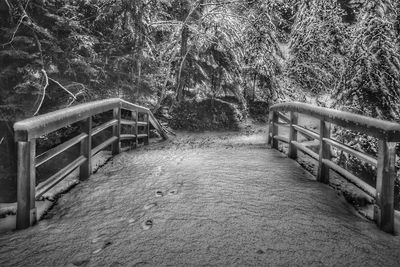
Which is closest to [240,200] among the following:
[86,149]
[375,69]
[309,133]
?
[309,133]

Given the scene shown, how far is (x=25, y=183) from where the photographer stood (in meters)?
3.00

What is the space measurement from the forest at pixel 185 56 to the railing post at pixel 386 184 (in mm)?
8451

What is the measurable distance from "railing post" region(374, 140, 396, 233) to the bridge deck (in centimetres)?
16

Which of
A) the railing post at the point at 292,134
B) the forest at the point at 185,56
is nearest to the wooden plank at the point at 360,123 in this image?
the railing post at the point at 292,134

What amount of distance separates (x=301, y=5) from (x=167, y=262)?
18.9 m

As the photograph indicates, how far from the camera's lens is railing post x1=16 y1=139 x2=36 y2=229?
2967mm

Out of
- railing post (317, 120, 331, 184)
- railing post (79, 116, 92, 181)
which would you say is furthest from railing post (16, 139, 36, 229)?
railing post (317, 120, 331, 184)

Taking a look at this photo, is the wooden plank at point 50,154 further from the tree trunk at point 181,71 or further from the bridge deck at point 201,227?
the tree trunk at point 181,71

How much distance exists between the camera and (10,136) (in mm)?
11680

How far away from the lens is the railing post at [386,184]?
3.08m

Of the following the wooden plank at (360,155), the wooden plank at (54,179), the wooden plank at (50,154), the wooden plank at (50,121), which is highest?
the wooden plank at (50,121)

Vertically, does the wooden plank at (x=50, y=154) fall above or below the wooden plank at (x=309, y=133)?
below

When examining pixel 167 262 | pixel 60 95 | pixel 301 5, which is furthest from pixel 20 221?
pixel 301 5

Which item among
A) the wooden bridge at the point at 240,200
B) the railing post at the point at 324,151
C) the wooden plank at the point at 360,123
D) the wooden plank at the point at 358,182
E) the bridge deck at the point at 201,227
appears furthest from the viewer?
the railing post at the point at 324,151
